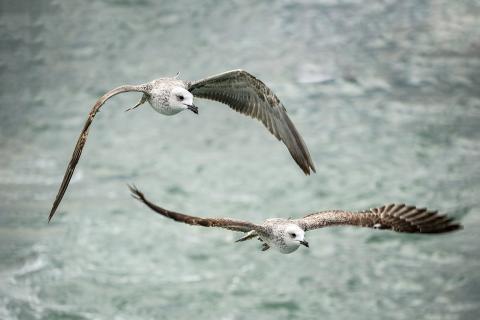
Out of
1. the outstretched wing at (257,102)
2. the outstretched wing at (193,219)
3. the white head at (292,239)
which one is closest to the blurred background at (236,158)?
the outstretched wing at (257,102)

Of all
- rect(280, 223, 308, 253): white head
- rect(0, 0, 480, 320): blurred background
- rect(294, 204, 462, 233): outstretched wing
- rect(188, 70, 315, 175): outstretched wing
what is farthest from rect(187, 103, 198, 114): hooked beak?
rect(0, 0, 480, 320): blurred background

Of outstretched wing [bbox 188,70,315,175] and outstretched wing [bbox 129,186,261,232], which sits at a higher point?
outstretched wing [bbox 188,70,315,175]

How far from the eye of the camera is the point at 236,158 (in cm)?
3641

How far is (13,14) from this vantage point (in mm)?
41469

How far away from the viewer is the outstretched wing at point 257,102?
14.6 metres

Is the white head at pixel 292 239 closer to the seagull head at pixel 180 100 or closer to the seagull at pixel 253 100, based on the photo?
the seagull at pixel 253 100

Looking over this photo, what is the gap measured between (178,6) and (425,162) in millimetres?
12254

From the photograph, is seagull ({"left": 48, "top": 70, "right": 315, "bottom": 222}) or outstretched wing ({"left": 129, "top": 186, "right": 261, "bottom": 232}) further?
seagull ({"left": 48, "top": 70, "right": 315, "bottom": 222})

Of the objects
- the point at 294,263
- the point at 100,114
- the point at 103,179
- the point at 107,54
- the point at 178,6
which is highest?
the point at 178,6

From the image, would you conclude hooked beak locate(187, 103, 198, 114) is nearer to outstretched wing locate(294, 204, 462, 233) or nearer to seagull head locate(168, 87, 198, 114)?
seagull head locate(168, 87, 198, 114)

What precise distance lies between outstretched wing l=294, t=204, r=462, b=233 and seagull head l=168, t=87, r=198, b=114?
2.05 meters

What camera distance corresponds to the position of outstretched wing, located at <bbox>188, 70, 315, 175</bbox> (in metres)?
14.6

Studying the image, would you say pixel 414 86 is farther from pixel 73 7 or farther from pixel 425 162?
pixel 73 7

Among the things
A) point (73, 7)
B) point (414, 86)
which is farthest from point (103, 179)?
point (414, 86)
